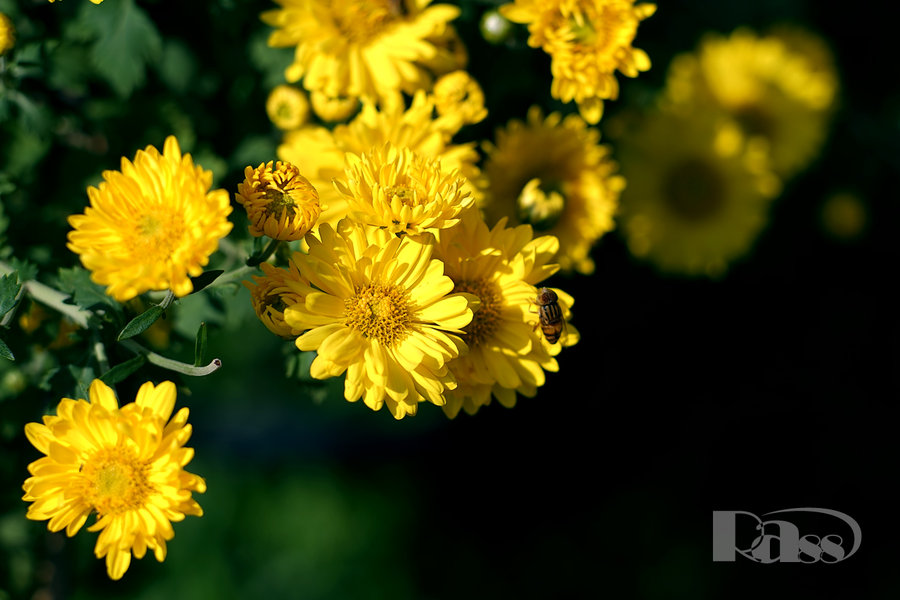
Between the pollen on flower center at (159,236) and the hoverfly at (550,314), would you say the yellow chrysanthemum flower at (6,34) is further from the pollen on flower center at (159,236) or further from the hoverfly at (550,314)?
the hoverfly at (550,314)

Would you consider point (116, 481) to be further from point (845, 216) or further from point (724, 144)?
point (845, 216)

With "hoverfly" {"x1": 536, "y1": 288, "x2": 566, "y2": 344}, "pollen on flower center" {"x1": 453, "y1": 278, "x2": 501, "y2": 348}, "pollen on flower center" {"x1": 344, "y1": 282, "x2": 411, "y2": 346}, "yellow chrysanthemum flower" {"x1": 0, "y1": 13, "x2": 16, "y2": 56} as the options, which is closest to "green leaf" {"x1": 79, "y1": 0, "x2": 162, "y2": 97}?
"yellow chrysanthemum flower" {"x1": 0, "y1": 13, "x2": 16, "y2": 56}

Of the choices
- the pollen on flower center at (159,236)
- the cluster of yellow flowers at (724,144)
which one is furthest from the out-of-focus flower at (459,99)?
the cluster of yellow flowers at (724,144)

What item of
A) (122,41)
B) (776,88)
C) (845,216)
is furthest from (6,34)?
(845,216)

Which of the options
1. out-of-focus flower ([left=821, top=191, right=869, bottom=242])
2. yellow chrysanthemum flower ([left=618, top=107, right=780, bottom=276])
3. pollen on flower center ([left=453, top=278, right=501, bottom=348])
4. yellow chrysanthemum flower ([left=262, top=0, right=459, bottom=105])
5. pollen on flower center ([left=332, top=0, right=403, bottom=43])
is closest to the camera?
pollen on flower center ([left=453, top=278, right=501, bottom=348])

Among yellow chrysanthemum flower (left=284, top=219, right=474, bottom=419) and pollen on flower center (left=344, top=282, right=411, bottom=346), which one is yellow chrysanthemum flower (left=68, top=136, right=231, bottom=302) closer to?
yellow chrysanthemum flower (left=284, top=219, right=474, bottom=419)

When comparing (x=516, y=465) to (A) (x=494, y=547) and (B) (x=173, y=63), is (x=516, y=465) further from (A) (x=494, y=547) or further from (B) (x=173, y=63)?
(B) (x=173, y=63)
